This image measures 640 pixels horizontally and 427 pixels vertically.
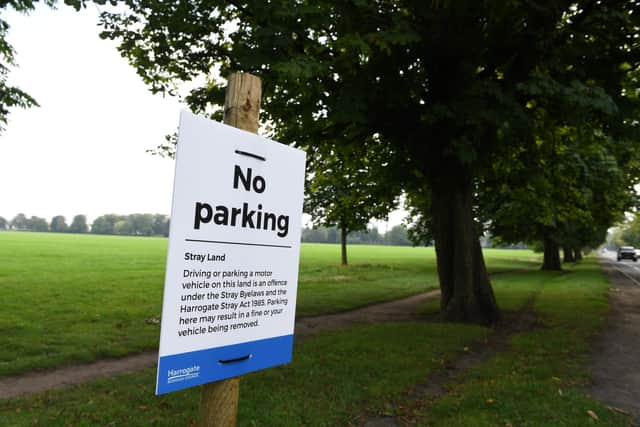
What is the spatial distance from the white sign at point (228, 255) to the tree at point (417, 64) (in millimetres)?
3393

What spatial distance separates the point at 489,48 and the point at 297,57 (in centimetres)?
488

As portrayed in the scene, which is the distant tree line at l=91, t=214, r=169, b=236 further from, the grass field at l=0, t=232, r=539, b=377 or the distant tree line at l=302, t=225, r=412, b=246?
the grass field at l=0, t=232, r=539, b=377

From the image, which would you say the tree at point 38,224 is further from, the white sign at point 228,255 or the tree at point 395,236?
the white sign at point 228,255

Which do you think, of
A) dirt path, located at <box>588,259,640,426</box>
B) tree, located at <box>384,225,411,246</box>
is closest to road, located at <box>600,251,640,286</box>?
dirt path, located at <box>588,259,640,426</box>

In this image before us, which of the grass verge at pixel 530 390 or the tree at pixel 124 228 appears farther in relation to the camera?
Result: the tree at pixel 124 228

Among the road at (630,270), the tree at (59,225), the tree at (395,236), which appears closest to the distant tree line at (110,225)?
the tree at (59,225)

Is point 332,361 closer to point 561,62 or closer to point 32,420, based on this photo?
point 32,420

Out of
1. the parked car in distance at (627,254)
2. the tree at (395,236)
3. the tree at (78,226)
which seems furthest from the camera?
the tree at (78,226)

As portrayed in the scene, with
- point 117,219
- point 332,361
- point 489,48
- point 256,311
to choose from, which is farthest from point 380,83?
point 117,219

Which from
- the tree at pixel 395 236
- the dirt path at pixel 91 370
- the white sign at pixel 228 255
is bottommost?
the dirt path at pixel 91 370

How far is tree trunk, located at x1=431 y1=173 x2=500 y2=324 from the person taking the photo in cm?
1148

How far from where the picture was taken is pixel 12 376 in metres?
6.84

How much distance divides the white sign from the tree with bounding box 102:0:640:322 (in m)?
3.39

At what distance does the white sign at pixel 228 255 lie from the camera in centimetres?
240
